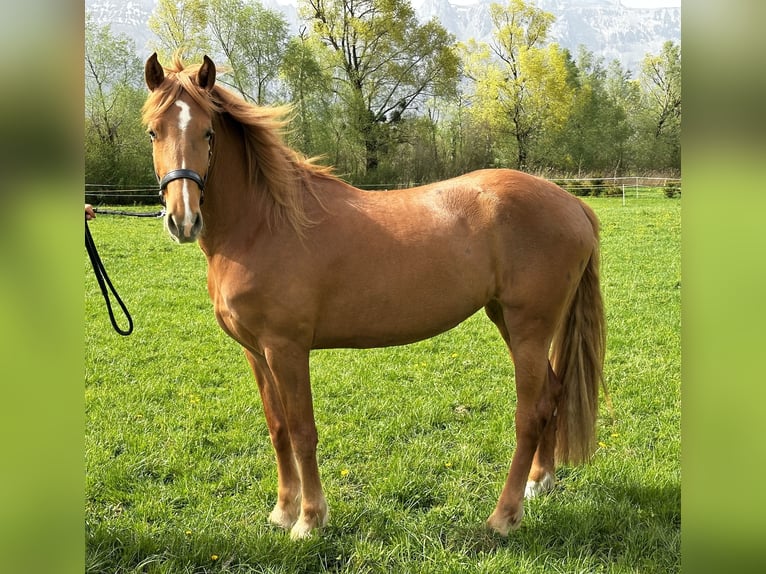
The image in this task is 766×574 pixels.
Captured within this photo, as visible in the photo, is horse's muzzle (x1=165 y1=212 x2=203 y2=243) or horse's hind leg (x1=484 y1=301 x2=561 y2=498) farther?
horse's hind leg (x1=484 y1=301 x2=561 y2=498)

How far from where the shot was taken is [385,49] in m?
20.3

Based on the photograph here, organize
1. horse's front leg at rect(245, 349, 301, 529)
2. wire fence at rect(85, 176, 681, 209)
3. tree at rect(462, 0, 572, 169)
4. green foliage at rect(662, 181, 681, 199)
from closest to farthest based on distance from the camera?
horse's front leg at rect(245, 349, 301, 529) < wire fence at rect(85, 176, 681, 209) < green foliage at rect(662, 181, 681, 199) < tree at rect(462, 0, 572, 169)

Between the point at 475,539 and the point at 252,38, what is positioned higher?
the point at 252,38

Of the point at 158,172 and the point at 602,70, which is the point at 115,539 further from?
the point at 602,70

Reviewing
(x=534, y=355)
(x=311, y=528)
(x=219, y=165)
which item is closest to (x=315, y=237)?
(x=219, y=165)

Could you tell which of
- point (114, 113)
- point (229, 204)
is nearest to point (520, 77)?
point (114, 113)

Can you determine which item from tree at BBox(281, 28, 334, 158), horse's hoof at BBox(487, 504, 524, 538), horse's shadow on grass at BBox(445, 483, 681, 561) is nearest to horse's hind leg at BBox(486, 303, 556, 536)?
horse's hoof at BBox(487, 504, 524, 538)

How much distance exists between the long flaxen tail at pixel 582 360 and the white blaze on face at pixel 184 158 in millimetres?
2311

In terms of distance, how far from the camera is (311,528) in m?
2.95

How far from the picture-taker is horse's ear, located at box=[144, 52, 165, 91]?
2.39 metres

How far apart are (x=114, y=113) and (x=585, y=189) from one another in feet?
52.0

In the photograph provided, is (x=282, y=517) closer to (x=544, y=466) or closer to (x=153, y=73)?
(x=544, y=466)

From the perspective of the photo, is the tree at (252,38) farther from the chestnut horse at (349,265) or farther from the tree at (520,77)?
the chestnut horse at (349,265)

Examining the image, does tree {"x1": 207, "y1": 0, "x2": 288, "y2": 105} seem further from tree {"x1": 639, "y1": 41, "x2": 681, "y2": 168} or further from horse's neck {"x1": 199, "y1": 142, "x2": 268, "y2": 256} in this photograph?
horse's neck {"x1": 199, "y1": 142, "x2": 268, "y2": 256}
